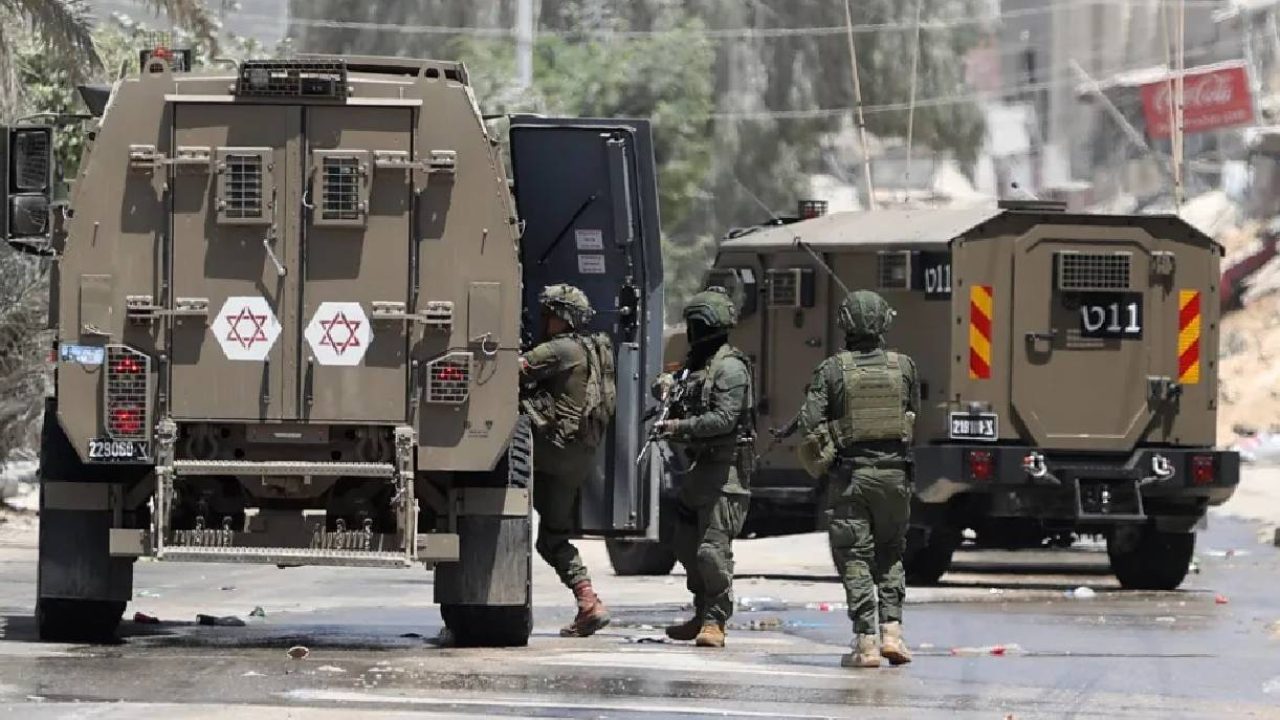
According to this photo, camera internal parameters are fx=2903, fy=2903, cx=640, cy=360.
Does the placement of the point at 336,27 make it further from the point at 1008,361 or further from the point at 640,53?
the point at 1008,361

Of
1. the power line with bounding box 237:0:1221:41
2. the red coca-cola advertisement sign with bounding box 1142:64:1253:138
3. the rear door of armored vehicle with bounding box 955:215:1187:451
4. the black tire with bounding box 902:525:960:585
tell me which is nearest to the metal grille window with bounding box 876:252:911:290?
the rear door of armored vehicle with bounding box 955:215:1187:451

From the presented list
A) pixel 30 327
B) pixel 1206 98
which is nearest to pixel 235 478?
pixel 30 327

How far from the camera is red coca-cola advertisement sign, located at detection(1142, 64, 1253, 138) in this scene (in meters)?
74.4

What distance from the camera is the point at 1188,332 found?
19094mm

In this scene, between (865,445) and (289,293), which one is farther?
(865,445)

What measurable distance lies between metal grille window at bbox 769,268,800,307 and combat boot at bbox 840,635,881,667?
23.9 feet

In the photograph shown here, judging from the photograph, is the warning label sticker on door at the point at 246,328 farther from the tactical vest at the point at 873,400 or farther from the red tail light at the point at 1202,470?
the red tail light at the point at 1202,470

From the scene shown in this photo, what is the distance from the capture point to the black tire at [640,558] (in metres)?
20.1

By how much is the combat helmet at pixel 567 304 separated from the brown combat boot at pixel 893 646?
6.99ft

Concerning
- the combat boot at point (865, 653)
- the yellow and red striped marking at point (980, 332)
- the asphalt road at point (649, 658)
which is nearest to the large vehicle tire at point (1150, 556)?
the asphalt road at point (649, 658)

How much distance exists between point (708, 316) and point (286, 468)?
238 centimetres

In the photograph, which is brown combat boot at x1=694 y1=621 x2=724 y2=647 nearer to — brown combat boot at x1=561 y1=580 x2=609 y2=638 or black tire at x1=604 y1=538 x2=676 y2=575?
brown combat boot at x1=561 y1=580 x2=609 y2=638

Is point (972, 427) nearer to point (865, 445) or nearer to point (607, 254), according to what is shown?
point (607, 254)

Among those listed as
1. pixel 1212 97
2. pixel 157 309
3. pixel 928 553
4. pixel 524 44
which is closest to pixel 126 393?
pixel 157 309
